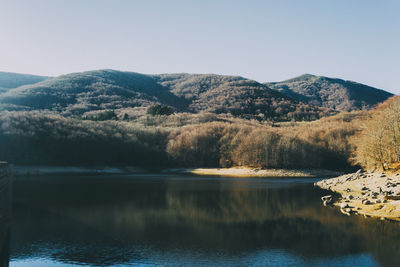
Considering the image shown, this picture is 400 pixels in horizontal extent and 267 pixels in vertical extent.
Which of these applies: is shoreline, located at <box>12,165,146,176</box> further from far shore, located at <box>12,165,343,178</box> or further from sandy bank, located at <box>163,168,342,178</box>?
sandy bank, located at <box>163,168,342,178</box>

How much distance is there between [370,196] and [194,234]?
1889 centimetres

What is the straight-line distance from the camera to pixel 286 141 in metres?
87.4

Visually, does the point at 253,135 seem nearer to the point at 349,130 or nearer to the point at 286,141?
the point at 286,141

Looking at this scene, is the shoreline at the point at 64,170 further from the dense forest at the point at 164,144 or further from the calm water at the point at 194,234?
the calm water at the point at 194,234

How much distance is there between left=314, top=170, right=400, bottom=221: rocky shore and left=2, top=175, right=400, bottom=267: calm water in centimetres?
172

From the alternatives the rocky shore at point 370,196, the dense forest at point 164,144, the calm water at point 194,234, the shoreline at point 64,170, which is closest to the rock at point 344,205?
the rocky shore at point 370,196

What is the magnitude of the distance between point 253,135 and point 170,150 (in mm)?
24151

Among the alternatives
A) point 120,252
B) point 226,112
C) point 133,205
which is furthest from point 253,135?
point 226,112

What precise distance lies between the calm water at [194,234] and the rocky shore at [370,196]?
5.64 ft

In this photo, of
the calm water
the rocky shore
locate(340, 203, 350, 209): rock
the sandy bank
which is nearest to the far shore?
the sandy bank

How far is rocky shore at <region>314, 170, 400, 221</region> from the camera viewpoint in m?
27.8

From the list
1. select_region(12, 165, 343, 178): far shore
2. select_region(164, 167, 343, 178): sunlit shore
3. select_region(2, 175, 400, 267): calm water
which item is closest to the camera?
select_region(2, 175, 400, 267): calm water

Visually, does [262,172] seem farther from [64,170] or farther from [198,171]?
[64,170]

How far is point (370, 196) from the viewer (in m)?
32.9
